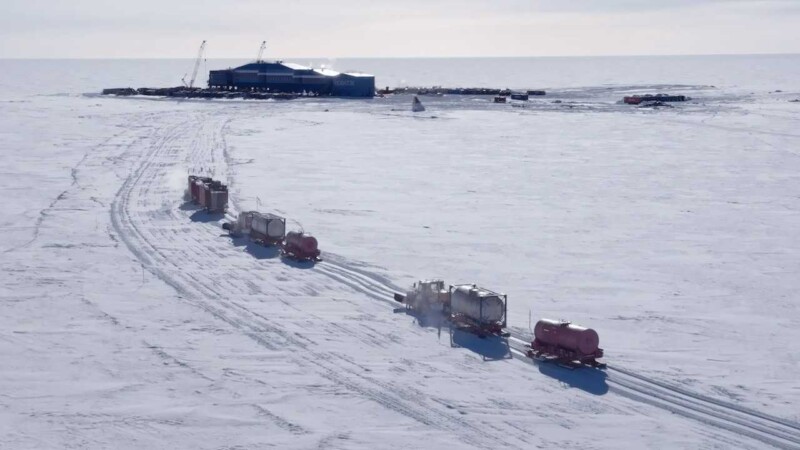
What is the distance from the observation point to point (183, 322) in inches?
1003

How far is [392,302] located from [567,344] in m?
7.45

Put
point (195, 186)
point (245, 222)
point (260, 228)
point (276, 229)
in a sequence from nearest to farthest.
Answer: point (276, 229) → point (260, 228) → point (245, 222) → point (195, 186)

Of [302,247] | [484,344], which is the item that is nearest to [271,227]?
[302,247]

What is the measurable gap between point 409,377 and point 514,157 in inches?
1652

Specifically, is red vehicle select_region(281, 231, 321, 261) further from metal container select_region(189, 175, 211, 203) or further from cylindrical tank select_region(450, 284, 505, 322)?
metal container select_region(189, 175, 211, 203)

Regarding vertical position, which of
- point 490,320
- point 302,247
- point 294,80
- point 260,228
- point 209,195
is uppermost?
point 294,80

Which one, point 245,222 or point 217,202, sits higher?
point 217,202

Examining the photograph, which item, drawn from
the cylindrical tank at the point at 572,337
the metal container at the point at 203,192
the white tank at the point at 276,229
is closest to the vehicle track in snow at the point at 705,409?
the cylindrical tank at the point at 572,337

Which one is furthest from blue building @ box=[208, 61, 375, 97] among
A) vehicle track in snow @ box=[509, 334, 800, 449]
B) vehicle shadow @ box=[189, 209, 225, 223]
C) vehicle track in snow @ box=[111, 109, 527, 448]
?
vehicle track in snow @ box=[509, 334, 800, 449]

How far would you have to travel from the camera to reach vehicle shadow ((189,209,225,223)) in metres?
40.5

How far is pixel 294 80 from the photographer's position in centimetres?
13625

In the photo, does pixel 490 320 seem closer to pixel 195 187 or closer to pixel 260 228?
pixel 260 228

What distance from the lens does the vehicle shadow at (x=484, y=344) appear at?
23.0 metres

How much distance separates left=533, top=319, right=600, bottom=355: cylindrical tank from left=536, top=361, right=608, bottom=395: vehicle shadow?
0.54m
